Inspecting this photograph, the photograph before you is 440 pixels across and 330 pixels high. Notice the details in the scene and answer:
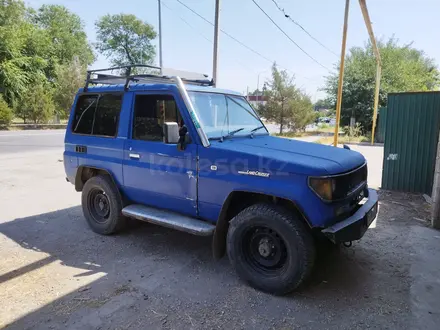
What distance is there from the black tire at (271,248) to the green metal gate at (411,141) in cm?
592

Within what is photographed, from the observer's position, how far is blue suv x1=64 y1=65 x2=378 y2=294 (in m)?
3.19

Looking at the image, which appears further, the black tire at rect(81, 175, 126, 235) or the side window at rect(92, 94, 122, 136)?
the black tire at rect(81, 175, 126, 235)

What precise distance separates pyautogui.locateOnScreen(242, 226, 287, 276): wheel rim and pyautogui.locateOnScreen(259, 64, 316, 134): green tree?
22745 millimetres

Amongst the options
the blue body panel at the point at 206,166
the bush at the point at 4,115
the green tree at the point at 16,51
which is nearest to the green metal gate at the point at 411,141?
the blue body panel at the point at 206,166

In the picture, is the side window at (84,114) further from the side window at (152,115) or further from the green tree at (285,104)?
the green tree at (285,104)

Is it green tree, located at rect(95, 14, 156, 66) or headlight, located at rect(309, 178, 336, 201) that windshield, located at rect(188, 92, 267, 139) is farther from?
green tree, located at rect(95, 14, 156, 66)

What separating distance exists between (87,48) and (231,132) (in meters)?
54.5

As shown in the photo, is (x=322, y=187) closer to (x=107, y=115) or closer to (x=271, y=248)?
(x=271, y=248)

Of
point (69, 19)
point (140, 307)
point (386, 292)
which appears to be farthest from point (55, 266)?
point (69, 19)

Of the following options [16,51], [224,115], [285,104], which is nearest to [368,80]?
[285,104]

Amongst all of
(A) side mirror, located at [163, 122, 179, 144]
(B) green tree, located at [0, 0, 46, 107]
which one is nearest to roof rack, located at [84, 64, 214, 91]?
(A) side mirror, located at [163, 122, 179, 144]

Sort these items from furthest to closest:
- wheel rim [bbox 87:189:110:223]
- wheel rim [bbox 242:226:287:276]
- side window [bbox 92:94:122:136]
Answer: wheel rim [bbox 87:189:110:223]
side window [bbox 92:94:122:136]
wheel rim [bbox 242:226:287:276]

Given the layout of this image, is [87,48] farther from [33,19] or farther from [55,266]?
[55,266]

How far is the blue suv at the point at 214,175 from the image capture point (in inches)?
125
